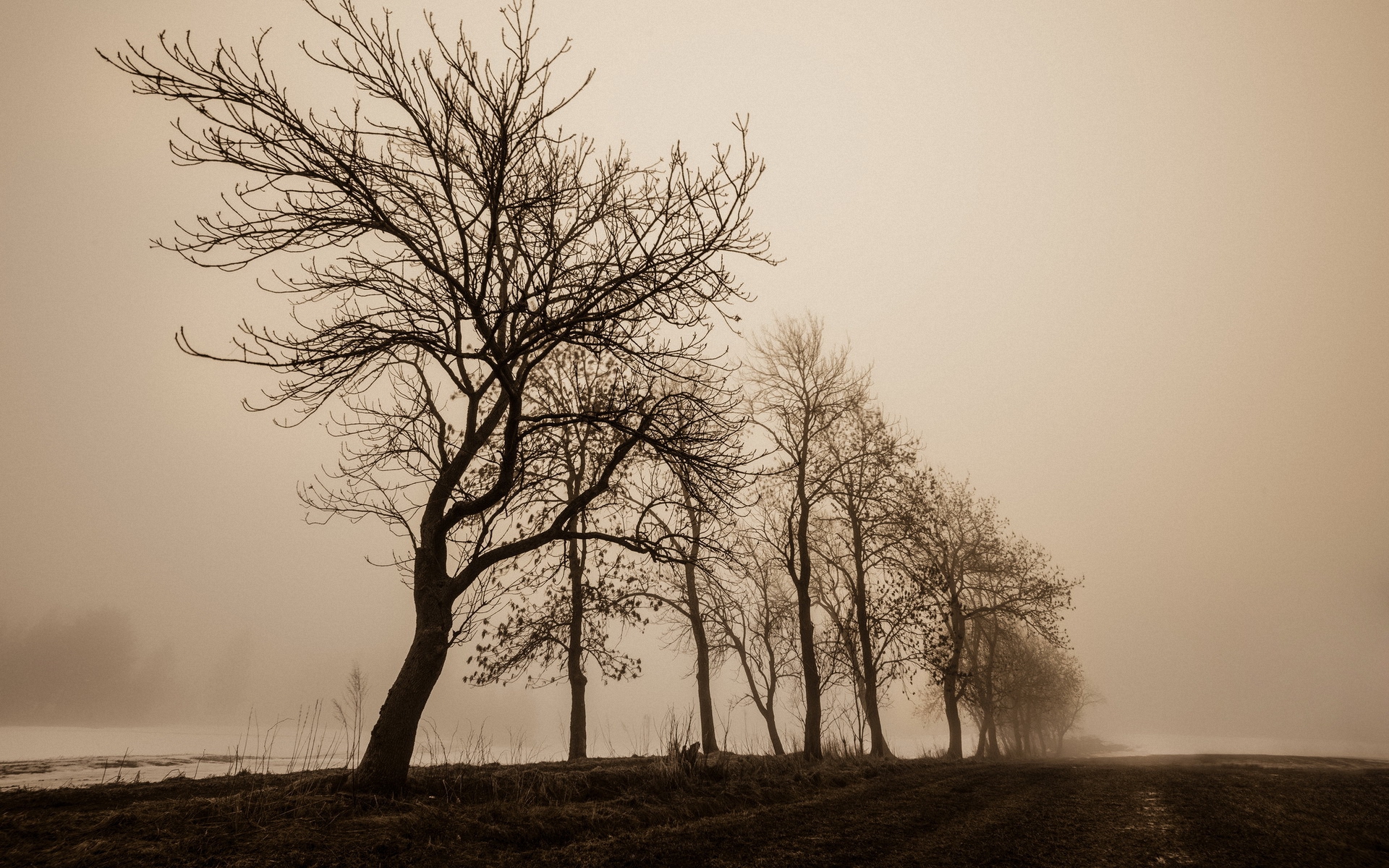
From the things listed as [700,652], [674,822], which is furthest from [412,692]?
[700,652]

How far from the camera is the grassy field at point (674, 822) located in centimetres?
436

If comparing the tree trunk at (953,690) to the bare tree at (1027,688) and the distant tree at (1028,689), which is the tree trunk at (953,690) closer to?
the bare tree at (1027,688)

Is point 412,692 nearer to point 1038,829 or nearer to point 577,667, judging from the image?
point 1038,829

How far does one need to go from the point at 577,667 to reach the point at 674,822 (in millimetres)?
8672

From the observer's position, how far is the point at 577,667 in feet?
46.4

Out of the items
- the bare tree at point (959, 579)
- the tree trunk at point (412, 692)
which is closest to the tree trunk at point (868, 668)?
the bare tree at point (959, 579)

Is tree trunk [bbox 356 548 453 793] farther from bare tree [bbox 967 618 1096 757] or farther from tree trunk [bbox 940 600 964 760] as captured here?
bare tree [bbox 967 618 1096 757]

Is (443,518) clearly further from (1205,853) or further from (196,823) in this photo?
(1205,853)

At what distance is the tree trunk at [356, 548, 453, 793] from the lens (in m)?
6.16

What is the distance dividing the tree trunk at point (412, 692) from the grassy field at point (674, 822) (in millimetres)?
305

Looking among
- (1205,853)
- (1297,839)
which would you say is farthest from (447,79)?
(1297,839)

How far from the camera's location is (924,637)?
1672 centimetres

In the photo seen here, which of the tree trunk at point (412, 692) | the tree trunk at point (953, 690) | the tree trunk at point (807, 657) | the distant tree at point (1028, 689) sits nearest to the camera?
the tree trunk at point (412, 692)

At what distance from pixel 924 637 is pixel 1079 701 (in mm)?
56386
